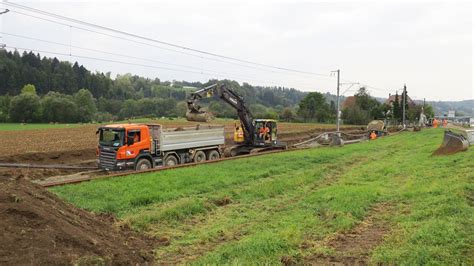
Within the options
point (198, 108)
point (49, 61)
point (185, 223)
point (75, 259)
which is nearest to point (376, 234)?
point (185, 223)

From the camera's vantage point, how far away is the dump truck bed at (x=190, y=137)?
22.5 m

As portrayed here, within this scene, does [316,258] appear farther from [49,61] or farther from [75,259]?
[49,61]

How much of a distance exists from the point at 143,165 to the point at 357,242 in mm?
14258

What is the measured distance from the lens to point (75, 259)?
6.45 m

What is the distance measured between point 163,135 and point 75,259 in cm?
1585

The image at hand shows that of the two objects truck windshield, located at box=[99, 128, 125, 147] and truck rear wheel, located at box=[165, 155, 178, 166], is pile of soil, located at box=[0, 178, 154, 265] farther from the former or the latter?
truck rear wheel, located at box=[165, 155, 178, 166]

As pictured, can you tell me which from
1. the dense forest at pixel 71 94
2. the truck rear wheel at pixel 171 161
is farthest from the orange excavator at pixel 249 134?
the dense forest at pixel 71 94

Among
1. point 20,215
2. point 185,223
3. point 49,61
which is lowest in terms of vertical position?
point 185,223

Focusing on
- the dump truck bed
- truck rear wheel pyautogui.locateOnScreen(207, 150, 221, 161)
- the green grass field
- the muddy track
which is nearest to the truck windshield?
the dump truck bed

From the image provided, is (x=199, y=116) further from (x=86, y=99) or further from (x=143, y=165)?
(x=86, y=99)

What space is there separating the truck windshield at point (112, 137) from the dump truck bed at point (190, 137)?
263 centimetres

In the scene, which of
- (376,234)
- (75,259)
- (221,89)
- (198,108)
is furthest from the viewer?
(221,89)

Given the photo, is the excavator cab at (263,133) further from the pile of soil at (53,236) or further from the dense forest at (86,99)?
the dense forest at (86,99)

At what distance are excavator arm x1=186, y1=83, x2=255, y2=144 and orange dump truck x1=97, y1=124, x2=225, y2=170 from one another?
111 centimetres
